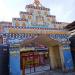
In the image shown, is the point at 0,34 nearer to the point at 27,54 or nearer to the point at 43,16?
the point at 43,16

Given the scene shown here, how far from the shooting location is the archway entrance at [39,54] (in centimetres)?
1145

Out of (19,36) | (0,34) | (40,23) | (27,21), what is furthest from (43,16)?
(0,34)

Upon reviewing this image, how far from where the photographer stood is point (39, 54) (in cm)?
1961

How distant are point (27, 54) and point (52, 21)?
6501mm

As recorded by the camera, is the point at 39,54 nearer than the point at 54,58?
No

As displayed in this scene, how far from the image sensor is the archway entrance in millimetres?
11445

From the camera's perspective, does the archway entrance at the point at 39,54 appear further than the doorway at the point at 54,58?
No

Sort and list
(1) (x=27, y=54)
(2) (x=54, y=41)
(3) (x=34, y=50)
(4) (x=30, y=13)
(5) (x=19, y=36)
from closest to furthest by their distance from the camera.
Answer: (5) (x=19, y=36)
(4) (x=30, y=13)
(2) (x=54, y=41)
(1) (x=27, y=54)
(3) (x=34, y=50)

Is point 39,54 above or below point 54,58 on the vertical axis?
above

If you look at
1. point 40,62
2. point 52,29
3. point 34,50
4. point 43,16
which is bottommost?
point 40,62

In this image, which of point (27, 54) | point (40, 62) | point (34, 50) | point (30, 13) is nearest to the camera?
point (30, 13)

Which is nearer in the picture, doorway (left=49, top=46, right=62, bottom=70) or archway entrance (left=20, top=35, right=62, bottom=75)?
archway entrance (left=20, top=35, right=62, bottom=75)

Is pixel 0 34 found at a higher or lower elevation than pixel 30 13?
lower

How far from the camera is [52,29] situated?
11172 mm
